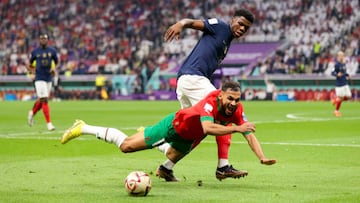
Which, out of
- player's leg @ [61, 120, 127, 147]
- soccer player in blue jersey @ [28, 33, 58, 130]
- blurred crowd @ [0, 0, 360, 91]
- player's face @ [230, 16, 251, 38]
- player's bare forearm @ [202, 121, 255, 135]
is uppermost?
player's face @ [230, 16, 251, 38]

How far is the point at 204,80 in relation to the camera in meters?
11.5

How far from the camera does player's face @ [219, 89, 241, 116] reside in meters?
9.61

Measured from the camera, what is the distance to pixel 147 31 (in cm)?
6022

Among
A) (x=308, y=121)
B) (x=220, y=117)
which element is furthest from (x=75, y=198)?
(x=308, y=121)

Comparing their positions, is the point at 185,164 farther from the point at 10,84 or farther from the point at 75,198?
the point at 10,84

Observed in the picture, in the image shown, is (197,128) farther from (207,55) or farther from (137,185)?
(207,55)

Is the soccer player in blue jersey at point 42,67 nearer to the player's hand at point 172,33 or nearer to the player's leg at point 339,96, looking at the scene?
the player's leg at point 339,96

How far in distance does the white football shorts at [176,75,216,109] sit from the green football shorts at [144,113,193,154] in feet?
4.34

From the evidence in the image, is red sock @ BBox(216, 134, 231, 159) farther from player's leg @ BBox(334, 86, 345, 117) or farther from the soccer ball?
player's leg @ BBox(334, 86, 345, 117)

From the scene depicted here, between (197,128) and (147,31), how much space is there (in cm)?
5076

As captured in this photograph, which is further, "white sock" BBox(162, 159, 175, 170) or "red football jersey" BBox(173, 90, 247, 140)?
"white sock" BBox(162, 159, 175, 170)

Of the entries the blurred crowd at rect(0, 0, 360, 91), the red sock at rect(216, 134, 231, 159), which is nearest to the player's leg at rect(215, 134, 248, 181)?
the red sock at rect(216, 134, 231, 159)

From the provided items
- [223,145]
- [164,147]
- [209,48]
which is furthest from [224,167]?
[209,48]

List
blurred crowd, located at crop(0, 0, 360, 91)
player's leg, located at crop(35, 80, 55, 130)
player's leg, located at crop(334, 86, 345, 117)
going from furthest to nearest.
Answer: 1. blurred crowd, located at crop(0, 0, 360, 91)
2. player's leg, located at crop(334, 86, 345, 117)
3. player's leg, located at crop(35, 80, 55, 130)
